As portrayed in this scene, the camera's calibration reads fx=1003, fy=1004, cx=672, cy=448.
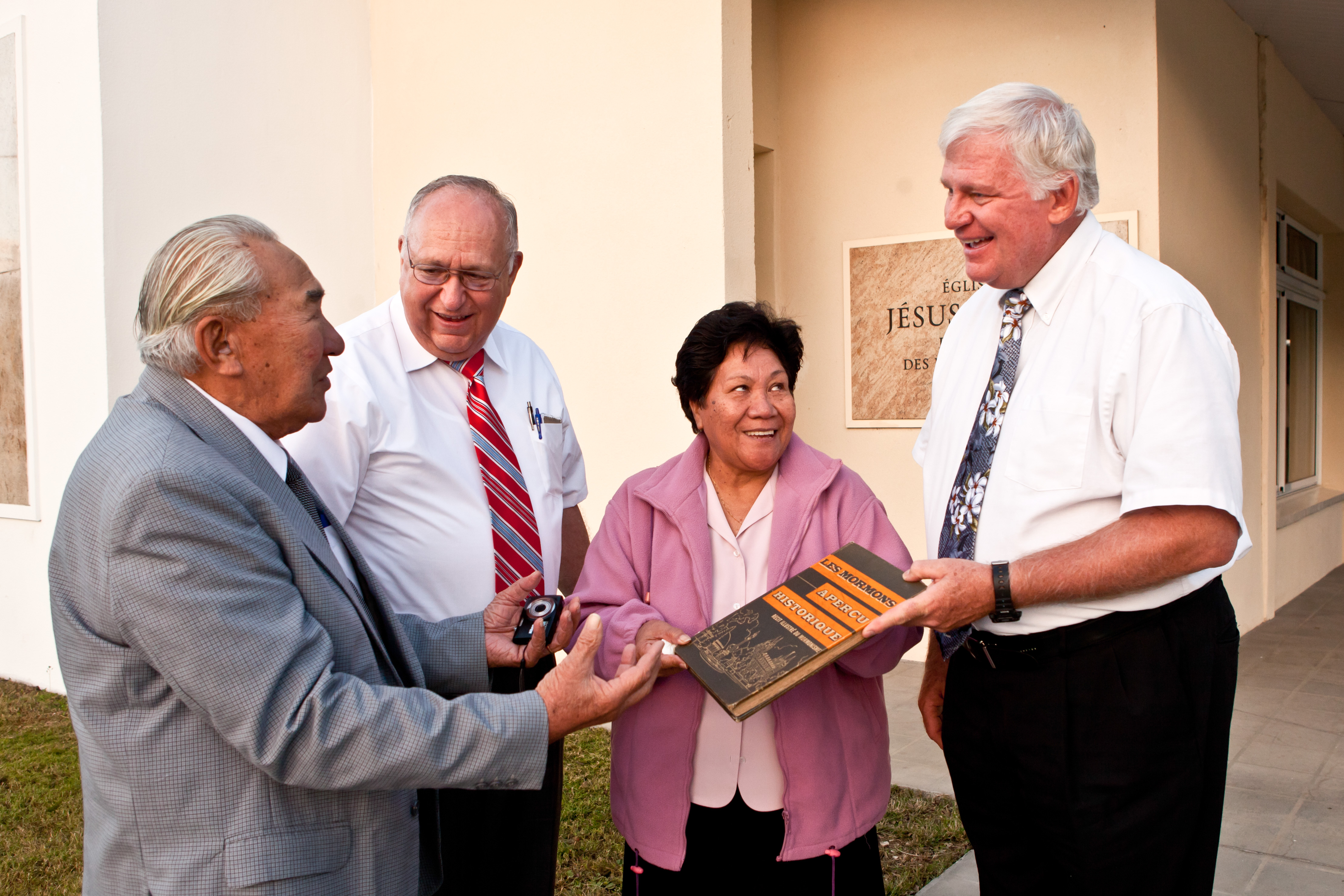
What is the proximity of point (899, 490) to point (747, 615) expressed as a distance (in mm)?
4528

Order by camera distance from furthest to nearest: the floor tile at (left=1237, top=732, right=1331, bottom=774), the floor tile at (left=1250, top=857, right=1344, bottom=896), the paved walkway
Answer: the floor tile at (left=1237, top=732, right=1331, bottom=774)
the paved walkway
the floor tile at (left=1250, top=857, right=1344, bottom=896)

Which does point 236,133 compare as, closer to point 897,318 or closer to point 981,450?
point 897,318

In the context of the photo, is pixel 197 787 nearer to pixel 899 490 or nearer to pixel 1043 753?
pixel 1043 753

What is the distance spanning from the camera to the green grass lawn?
3797 millimetres

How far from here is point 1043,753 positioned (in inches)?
84.7

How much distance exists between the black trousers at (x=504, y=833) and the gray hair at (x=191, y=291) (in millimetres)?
1096

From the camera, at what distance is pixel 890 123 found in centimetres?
634

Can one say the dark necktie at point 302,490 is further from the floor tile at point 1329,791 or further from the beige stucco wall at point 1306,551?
the beige stucco wall at point 1306,551

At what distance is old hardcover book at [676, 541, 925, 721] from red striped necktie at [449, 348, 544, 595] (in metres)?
0.65

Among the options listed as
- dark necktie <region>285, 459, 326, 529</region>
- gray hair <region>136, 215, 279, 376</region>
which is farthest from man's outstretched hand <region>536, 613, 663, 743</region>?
gray hair <region>136, 215, 279, 376</region>

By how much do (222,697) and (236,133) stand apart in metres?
5.38

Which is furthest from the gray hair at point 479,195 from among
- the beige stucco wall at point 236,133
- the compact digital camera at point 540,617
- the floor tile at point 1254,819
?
the beige stucco wall at point 236,133

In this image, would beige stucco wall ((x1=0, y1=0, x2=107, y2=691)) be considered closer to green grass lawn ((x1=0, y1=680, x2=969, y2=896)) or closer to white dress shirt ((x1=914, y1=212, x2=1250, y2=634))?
green grass lawn ((x1=0, y1=680, x2=969, y2=896))

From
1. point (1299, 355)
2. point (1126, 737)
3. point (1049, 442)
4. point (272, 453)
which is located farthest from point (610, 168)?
point (1299, 355)
